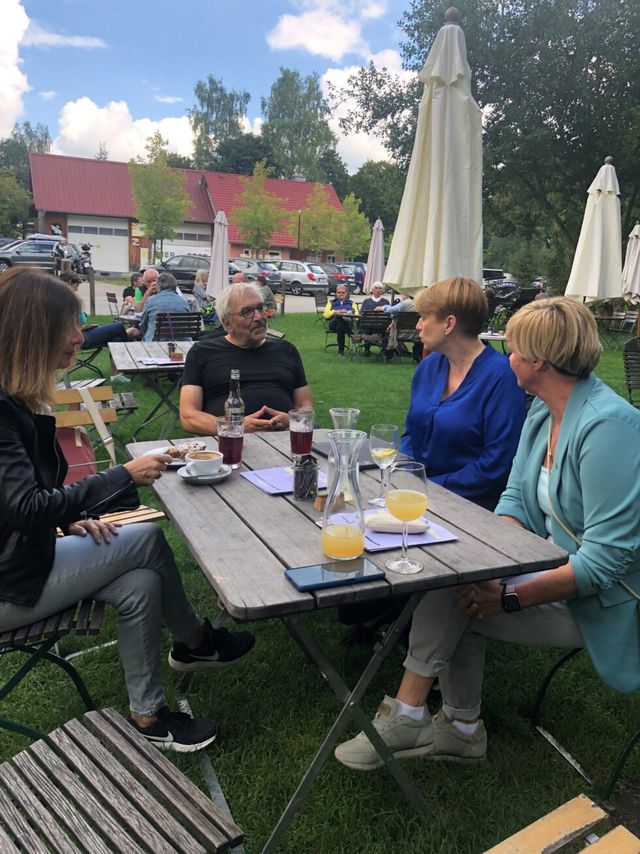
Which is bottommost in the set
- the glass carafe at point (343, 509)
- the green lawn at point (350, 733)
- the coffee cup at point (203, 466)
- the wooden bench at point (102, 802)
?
the green lawn at point (350, 733)

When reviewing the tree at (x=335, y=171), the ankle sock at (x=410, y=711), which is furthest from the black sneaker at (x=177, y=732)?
the tree at (x=335, y=171)

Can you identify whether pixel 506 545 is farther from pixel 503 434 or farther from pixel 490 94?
pixel 490 94

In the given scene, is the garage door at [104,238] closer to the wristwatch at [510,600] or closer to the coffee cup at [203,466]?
the coffee cup at [203,466]

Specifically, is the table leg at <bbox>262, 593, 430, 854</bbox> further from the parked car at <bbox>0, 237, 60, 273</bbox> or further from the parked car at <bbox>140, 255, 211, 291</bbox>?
the parked car at <bbox>0, 237, 60, 273</bbox>

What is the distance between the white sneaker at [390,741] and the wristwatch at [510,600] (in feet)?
1.51

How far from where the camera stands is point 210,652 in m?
2.54

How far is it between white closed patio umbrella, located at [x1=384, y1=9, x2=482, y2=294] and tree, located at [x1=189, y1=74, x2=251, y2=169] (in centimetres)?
5946

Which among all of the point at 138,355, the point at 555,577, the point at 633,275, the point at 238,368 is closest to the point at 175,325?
the point at 138,355

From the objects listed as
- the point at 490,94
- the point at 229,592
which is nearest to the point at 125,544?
the point at 229,592

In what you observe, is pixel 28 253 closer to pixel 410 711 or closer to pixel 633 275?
pixel 633 275

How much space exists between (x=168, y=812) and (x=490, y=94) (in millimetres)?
21215

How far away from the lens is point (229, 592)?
5.00 ft

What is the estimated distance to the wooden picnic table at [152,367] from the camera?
5.43 meters

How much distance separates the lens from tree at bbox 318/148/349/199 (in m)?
57.7
